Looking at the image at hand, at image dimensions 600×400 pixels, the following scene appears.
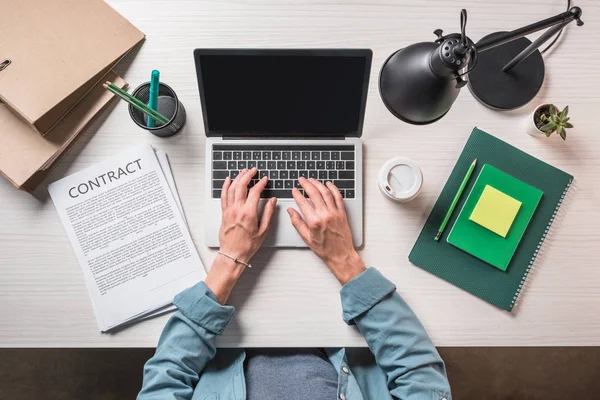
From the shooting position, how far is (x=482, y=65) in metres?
0.88

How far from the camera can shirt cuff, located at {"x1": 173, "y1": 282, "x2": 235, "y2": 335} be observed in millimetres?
787

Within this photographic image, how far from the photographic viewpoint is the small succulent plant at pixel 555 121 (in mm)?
830

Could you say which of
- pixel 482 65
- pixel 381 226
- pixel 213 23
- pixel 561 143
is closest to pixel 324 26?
pixel 213 23

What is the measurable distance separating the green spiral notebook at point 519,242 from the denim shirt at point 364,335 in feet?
0.39

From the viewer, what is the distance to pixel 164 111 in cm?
85

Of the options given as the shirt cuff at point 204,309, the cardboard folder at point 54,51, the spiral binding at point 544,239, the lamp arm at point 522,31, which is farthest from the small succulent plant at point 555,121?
the cardboard folder at point 54,51

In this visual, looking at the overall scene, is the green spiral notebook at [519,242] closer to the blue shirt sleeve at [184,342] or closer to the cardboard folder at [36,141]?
the blue shirt sleeve at [184,342]

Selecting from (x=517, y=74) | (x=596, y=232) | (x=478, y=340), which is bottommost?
(x=478, y=340)

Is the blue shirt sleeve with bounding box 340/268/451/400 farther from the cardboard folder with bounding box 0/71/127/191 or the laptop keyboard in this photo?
the cardboard folder with bounding box 0/71/127/191

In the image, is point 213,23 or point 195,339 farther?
point 213,23

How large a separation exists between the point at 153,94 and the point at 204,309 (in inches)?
16.4

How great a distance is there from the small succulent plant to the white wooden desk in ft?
0.15

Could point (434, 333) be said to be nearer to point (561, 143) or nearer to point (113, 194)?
point (561, 143)

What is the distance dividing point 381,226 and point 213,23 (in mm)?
557
